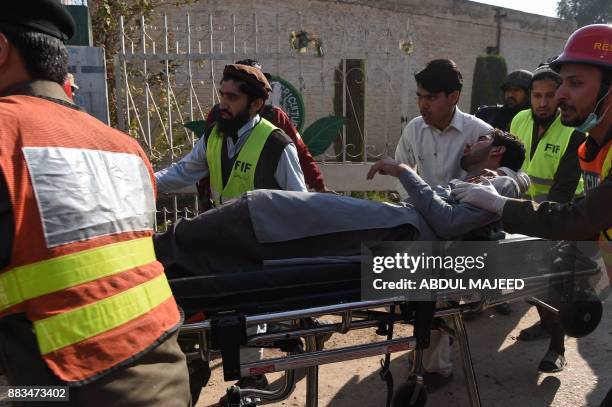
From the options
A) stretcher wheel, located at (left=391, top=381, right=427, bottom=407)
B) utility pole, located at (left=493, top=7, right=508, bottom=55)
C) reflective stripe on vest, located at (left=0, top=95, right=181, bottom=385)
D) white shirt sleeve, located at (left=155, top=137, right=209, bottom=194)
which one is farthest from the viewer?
utility pole, located at (left=493, top=7, right=508, bottom=55)

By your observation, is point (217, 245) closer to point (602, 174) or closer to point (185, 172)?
point (185, 172)

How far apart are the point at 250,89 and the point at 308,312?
59.8 inches

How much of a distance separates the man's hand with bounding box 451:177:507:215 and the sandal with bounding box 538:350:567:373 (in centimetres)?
160

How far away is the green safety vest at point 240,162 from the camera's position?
289 centimetres

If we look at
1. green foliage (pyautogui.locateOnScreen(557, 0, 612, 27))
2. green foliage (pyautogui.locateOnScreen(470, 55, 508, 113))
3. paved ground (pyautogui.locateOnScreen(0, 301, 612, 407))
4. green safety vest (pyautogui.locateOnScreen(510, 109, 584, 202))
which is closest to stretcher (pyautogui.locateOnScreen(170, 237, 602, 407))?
paved ground (pyautogui.locateOnScreen(0, 301, 612, 407))

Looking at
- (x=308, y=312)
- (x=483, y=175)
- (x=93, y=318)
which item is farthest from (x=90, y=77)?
(x=93, y=318)

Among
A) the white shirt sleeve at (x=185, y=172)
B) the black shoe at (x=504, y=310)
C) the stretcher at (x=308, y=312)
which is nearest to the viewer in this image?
the stretcher at (x=308, y=312)

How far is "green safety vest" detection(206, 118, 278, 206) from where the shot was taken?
2.89m

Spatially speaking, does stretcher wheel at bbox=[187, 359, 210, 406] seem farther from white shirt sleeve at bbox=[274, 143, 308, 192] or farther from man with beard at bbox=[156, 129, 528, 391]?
white shirt sleeve at bbox=[274, 143, 308, 192]

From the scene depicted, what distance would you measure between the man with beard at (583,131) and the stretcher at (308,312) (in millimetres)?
245

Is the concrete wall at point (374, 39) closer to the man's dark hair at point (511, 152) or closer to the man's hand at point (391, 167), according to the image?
the man's dark hair at point (511, 152)

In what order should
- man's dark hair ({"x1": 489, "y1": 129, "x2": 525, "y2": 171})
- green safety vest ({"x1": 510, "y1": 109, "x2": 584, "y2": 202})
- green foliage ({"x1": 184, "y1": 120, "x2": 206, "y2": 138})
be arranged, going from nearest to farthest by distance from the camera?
man's dark hair ({"x1": 489, "y1": 129, "x2": 525, "y2": 171}), green safety vest ({"x1": 510, "y1": 109, "x2": 584, "y2": 202}), green foliage ({"x1": 184, "y1": 120, "x2": 206, "y2": 138})

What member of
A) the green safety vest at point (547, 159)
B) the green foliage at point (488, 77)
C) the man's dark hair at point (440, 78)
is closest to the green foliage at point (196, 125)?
the man's dark hair at point (440, 78)

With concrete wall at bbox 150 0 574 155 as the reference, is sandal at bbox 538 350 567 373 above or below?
below
